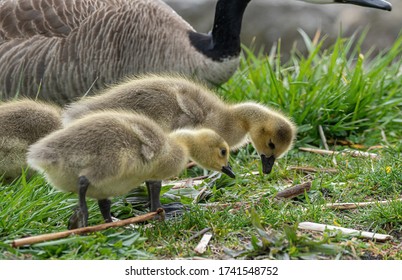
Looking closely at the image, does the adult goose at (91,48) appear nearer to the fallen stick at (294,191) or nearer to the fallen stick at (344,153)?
the fallen stick at (344,153)

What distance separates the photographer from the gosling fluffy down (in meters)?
4.61

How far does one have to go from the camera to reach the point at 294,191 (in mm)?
4773

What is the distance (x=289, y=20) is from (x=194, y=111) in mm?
5706

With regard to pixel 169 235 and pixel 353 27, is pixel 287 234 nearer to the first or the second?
pixel 169 235

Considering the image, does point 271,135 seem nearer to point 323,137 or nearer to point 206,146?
point 206,146

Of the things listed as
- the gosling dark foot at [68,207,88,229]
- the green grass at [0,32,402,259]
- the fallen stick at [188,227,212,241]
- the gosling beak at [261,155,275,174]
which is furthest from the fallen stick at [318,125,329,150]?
the gosling dark foot at [68,207,88,229]

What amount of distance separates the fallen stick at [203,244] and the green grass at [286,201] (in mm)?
31

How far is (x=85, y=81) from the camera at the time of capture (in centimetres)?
612

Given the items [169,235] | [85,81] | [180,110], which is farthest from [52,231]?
[85,81]

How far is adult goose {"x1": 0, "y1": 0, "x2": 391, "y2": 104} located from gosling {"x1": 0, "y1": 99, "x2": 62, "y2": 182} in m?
1.35

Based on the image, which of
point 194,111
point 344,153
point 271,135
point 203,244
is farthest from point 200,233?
point 344,153

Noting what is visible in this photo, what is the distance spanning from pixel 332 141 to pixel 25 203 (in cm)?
286

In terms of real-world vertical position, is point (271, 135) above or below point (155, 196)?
above

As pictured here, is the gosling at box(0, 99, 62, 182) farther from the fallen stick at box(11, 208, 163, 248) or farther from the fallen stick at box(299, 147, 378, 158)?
the fallen stick at box(299, 147, 378, 158)
